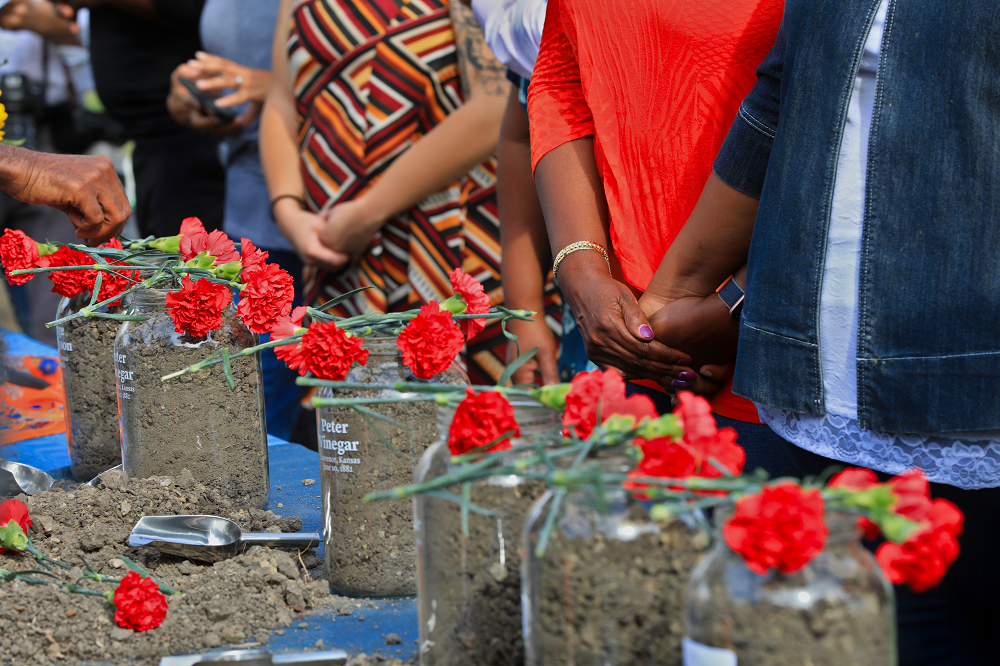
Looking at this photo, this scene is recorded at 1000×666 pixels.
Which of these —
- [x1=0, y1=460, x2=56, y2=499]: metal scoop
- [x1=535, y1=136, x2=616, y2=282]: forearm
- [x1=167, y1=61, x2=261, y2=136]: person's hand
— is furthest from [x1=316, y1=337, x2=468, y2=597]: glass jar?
[x1=167, y1=61, x2=261, y2=136]: person's hand

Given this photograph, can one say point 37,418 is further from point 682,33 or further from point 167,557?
point 682,33

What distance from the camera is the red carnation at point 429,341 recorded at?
83cm

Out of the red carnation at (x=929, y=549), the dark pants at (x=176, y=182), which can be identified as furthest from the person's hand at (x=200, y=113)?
the red carnation at (x=929, y=549)

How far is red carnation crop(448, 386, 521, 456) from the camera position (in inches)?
24.0

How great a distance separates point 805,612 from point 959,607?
0.61m

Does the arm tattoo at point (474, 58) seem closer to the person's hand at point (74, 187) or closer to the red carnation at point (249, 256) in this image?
the person's hand at point (74, 187)

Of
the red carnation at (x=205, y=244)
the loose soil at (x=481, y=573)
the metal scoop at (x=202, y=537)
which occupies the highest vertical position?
the red carnation at (x=205, y=244)

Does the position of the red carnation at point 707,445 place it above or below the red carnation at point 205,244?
below

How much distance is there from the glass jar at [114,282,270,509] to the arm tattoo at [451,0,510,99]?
1.15 metres

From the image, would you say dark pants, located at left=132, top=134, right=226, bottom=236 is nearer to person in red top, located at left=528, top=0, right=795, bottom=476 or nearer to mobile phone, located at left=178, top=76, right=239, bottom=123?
mobile phone, located at left=178, top=76, right=239, bottom=123

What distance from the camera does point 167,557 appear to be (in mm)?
1034

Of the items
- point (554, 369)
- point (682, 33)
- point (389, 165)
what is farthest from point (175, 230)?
point (682, 33)

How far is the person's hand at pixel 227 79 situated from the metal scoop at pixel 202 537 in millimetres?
1858

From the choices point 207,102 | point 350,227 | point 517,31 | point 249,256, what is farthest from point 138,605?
point 207,102
